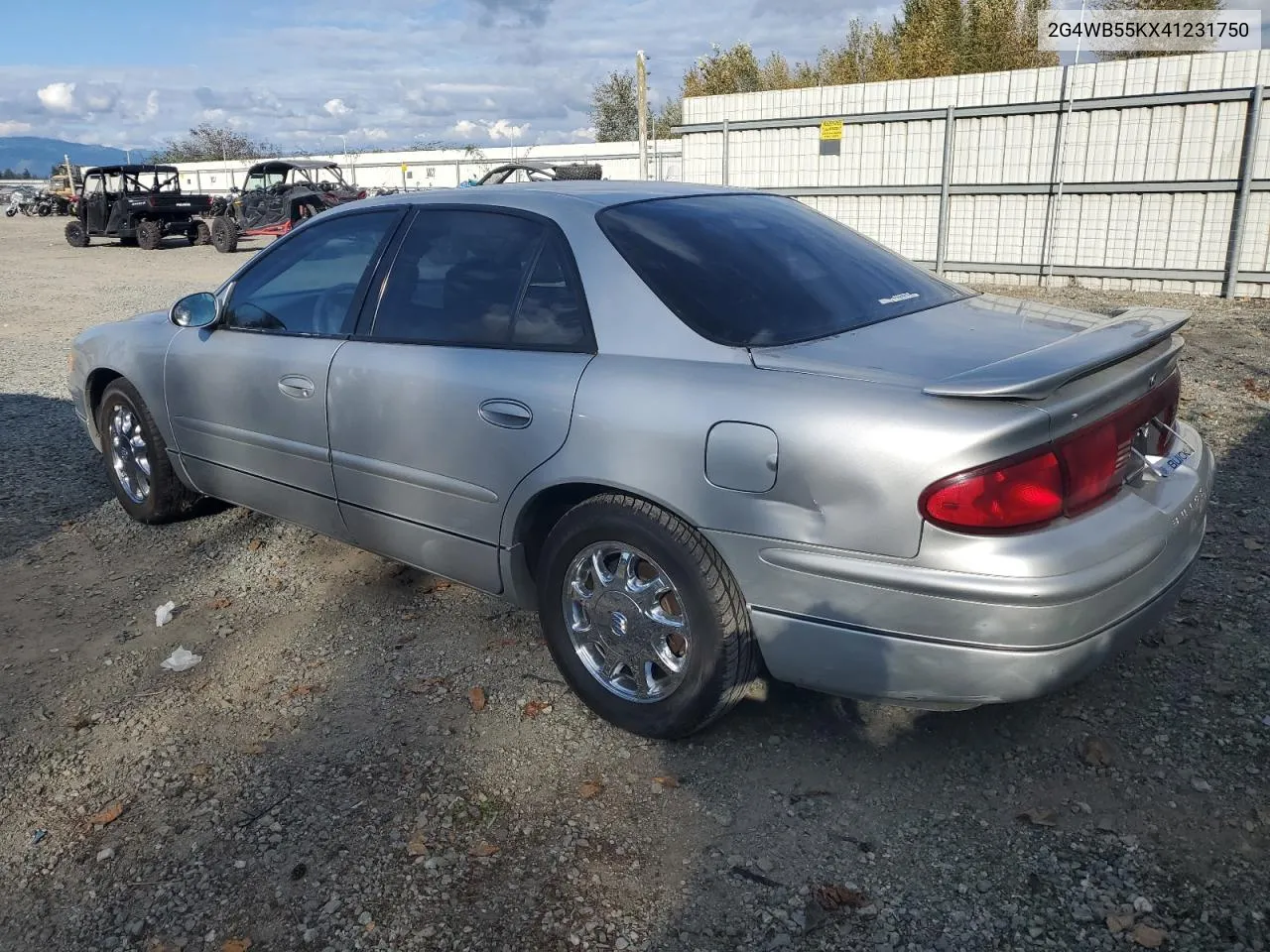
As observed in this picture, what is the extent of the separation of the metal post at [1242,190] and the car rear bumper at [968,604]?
11.0 m

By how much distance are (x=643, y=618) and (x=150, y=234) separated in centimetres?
2497

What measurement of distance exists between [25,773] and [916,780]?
2623 mm

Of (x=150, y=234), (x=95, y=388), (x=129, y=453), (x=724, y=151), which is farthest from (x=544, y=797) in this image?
(x=150, y=234)

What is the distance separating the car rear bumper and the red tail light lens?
1.4 inches

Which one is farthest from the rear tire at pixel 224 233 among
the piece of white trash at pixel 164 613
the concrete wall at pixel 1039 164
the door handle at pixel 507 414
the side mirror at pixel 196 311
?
the door handle at pixel 507 414

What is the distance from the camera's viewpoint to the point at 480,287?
332 centimetres

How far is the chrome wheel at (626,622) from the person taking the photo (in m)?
2.85

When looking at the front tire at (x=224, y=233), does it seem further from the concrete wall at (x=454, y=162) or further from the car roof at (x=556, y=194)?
the car roof at (x=556, y=194)

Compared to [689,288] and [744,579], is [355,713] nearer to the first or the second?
[744,579]

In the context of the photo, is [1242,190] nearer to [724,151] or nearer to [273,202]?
[724,151]

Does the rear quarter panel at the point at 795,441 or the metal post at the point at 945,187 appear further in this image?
the metal post at the point at 945,187

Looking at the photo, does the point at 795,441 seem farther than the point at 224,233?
No

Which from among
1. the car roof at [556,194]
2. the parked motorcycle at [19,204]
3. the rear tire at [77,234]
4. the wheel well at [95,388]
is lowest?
the wheel well at [95,388]

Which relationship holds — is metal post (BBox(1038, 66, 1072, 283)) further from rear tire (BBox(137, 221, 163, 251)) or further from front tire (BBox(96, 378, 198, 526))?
rear tire (BBox(137, 221, 163, 251))
